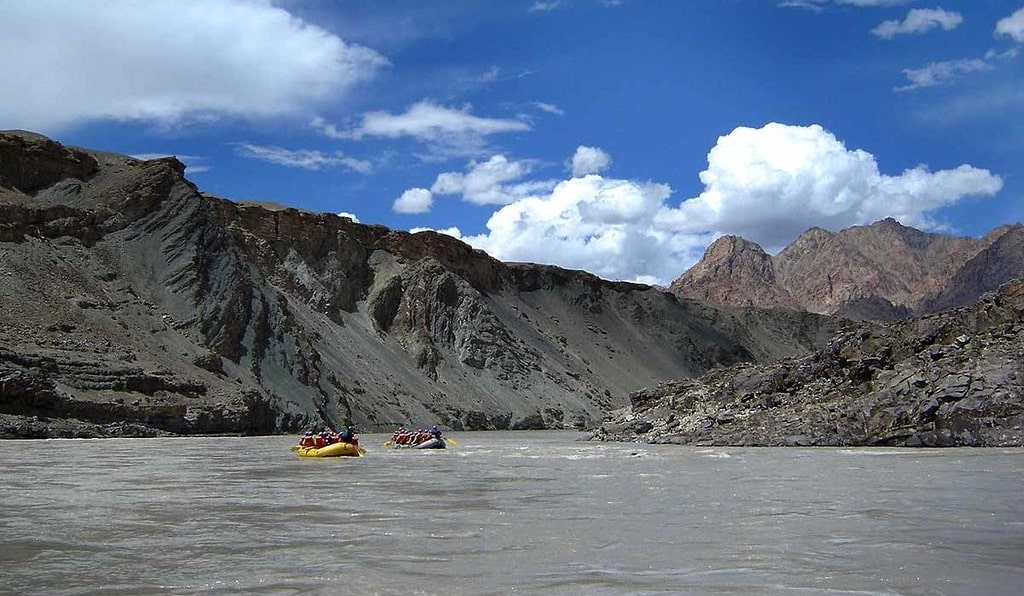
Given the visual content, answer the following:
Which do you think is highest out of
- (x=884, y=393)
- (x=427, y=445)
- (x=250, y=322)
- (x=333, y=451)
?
(x=250, y=322)

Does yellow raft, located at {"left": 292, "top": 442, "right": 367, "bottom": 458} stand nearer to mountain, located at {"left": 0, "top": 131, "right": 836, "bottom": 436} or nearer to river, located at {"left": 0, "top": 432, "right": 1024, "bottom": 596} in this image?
river, located at {"left": 0, "top": 432, "right": 1024, "bottom": 596}

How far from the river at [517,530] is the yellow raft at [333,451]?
7427mm

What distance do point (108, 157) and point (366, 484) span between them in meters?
58.8

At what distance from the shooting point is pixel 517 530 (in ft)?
39.8

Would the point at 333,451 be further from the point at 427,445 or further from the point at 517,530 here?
the point at 517,530

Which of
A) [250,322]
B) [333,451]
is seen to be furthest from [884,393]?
[250,322]

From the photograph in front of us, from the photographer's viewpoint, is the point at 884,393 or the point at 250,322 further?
the point at 250,322

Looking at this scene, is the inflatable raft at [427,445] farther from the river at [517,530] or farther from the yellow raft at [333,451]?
the river at [517,530]

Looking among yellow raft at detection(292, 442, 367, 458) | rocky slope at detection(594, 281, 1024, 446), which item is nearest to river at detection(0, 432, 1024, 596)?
yellow raft at detection(292, 442, 367, 458)

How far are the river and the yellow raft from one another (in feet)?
24.4

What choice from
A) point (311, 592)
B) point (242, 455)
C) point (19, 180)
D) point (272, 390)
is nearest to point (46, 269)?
point (19, 180)

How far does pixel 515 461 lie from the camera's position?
29.6 m

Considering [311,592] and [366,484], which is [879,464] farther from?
[311,592]

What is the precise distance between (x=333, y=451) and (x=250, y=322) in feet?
111
